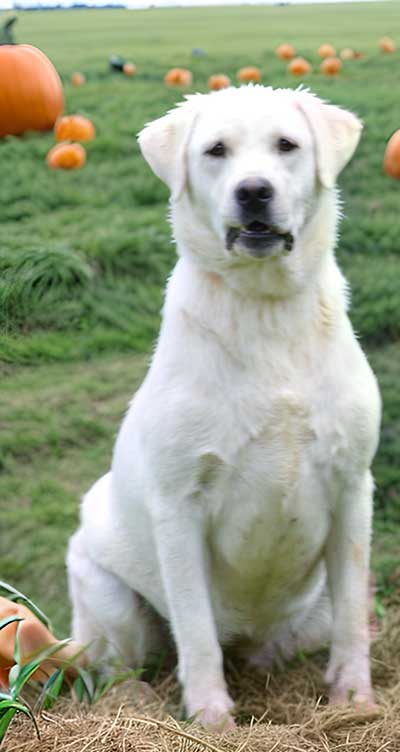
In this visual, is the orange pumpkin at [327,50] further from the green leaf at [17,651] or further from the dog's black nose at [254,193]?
the green leaf at [17,651]

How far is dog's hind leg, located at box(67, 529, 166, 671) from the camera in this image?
9.30ft

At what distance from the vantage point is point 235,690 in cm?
284

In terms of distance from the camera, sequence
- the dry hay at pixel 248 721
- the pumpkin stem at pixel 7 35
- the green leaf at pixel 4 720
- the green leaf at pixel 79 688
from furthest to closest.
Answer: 1. the pumpkin stem at pixel 7 35
2. the green leaf at pixel 79 688
3. the dry hay at pixel 248 721
4. the green leaf at pixel 4 720

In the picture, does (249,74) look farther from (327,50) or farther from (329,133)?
(329,133)

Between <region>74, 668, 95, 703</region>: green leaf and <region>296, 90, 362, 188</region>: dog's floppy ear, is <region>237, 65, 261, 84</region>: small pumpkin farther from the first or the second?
<region>74, 668, 95, 703</region>: green leaf

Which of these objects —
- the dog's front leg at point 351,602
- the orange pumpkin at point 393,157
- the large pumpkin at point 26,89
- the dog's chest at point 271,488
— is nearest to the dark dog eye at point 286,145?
the dog's chest at point 271,488

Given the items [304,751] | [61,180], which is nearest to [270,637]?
[304,751]

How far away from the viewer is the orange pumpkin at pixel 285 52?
3959 millimetres

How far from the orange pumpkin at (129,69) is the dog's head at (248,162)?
179cm

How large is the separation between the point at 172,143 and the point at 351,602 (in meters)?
1.15

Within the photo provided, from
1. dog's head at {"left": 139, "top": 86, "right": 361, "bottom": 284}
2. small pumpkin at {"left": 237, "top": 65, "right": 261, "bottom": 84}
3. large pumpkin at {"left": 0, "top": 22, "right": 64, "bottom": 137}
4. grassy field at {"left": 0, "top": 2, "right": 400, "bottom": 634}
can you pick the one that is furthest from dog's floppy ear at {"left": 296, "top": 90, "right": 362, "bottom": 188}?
small pumpkin at {"left": 237, "top": 65, "right": 261, "bottom": 84}

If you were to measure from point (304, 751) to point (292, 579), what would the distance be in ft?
1.60

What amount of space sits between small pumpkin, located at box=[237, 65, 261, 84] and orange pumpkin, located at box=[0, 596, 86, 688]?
2220 mm

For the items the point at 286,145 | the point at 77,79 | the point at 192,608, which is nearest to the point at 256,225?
the point at 286,145
